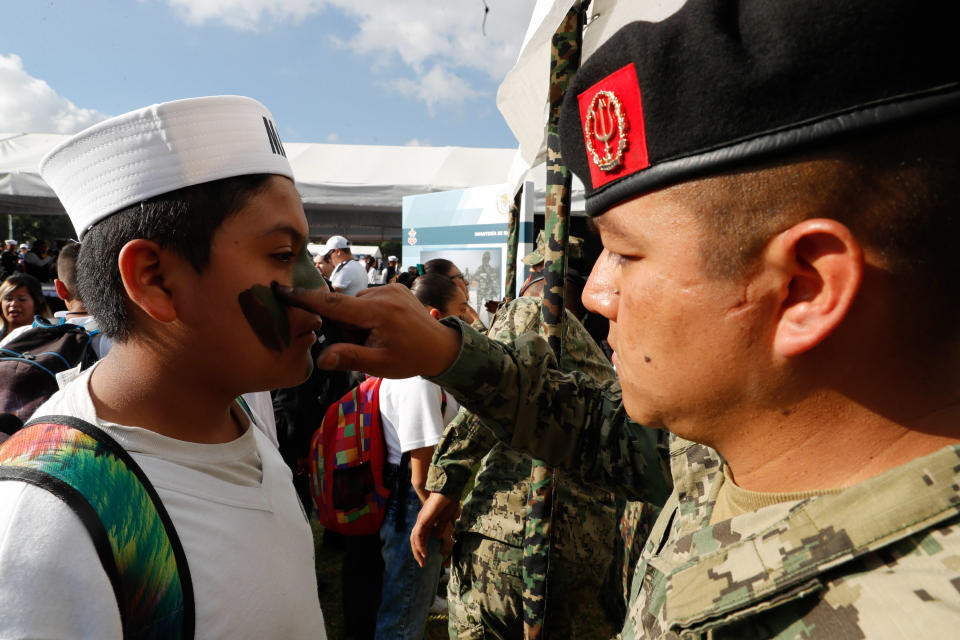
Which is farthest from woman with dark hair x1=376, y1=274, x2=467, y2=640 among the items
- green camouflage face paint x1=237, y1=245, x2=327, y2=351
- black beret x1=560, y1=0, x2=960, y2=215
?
black beret x1=560, y1=0, x2=960, y2=215

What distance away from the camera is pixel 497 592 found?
2.71m

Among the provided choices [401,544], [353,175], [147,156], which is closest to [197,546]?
[147,156]

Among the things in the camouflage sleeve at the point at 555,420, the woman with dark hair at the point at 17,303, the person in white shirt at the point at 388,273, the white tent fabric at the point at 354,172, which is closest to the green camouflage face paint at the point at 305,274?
the camouflage sleeve at the point at 555,420

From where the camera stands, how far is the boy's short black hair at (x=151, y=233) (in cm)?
136

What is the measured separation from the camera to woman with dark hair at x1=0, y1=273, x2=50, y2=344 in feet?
14.9

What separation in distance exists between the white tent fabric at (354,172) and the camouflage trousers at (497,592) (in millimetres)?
7795

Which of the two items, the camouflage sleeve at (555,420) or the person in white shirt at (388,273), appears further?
the person in white shirt at (388,273)

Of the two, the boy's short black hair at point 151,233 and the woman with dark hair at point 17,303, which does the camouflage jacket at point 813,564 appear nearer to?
the boy's short black hair at point 151,233

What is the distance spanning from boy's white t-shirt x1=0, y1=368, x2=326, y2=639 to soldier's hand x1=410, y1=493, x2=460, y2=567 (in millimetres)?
1370

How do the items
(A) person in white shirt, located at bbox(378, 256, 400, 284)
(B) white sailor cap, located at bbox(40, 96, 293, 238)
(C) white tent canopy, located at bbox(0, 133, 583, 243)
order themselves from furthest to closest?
1. (A) person in white shirt, located at bbox(378, 256, 400, 284)
2. (C) white tent canopy, located at bbox(0, 133, 583, 243)
3. (B) white sailor cap, located at bbox(40, 96, 293, 238)

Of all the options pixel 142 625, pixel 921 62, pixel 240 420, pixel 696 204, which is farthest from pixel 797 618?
pixel 240 420

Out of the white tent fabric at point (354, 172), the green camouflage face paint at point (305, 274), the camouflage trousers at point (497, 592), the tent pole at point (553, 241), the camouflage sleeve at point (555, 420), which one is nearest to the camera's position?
the green camouflage face paint at point (305, 274)

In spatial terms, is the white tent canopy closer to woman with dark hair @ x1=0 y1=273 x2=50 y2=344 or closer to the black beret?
woman with dark hair @ x1=0 y1=273 x2=50 y2=344

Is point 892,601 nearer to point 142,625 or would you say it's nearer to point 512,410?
point 512,410
